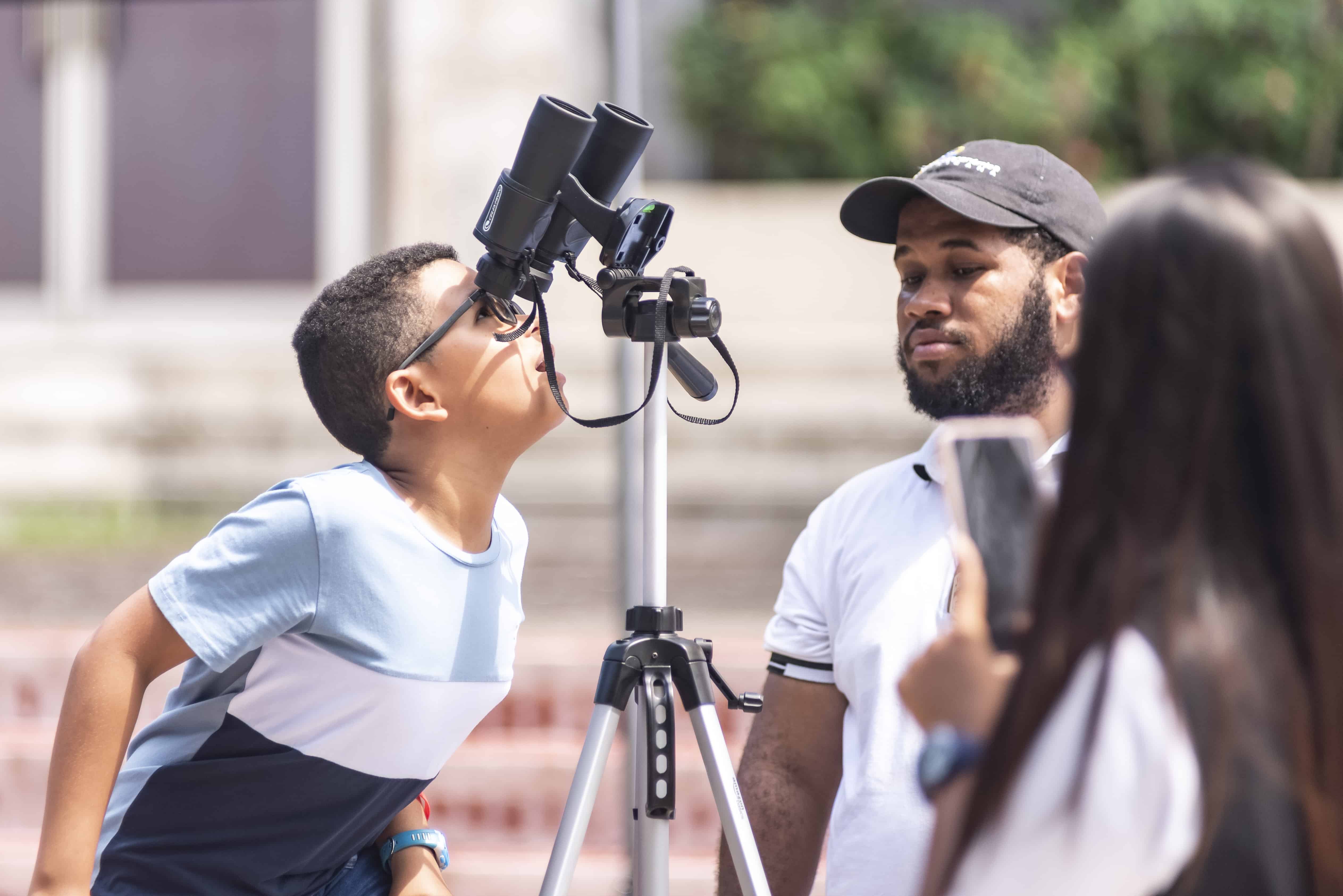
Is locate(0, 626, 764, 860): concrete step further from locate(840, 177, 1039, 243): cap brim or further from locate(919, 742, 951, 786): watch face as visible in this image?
locate(919, 742, 951, 786): watch face

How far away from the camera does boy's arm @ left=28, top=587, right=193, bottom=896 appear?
158cm

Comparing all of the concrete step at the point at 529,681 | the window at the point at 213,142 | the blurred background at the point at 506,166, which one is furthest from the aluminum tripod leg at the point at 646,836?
the window at the point at 213,142

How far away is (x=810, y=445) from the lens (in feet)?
19.3

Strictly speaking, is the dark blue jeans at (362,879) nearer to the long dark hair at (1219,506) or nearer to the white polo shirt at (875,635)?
the white polo shirt at (875,635)

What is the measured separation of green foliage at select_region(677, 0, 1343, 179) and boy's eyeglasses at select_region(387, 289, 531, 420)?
4.91 meters

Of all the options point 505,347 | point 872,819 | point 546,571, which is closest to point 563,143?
point 505,347

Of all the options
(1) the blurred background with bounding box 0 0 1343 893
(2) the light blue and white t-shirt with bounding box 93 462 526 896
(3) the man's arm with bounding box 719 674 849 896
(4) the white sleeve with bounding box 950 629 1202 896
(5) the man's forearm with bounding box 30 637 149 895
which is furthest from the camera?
(1) the blurred background with bounding box 0 0 1343 893

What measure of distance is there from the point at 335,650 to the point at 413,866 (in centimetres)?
39

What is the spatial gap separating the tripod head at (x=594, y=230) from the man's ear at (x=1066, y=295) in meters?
0.52

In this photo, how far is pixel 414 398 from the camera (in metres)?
1.93

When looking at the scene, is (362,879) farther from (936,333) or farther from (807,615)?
(936,333)

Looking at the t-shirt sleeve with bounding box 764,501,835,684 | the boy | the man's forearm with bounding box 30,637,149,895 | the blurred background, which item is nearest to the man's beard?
the t-shirt sleeve with bounding box 764,501,835,684

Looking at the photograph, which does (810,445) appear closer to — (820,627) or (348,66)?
(348,66)

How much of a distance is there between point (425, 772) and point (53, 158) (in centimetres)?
580
